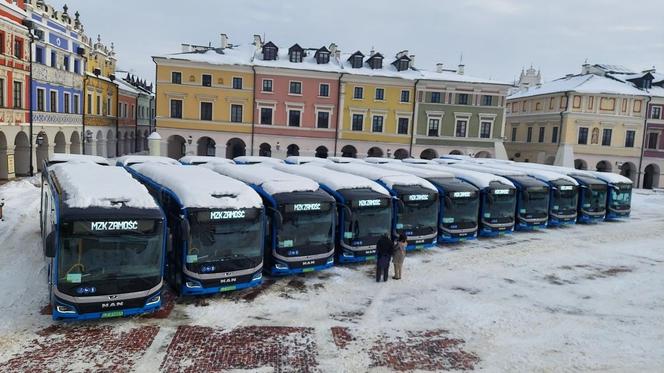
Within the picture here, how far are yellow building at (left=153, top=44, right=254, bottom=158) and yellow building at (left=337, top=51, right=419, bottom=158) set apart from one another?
896 cm

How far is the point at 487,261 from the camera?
61.9 feet

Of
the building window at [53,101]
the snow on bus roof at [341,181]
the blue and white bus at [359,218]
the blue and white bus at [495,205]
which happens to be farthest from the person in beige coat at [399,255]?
the building window at [53,101]

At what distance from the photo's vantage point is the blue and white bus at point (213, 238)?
1282 centimetres

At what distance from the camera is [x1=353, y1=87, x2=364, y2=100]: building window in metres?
48.6

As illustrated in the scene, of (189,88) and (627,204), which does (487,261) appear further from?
(189,88)

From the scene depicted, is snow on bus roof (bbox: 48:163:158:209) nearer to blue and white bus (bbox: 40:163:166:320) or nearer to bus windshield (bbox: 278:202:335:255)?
blue and white bus (bbox: 40:163:166:320)

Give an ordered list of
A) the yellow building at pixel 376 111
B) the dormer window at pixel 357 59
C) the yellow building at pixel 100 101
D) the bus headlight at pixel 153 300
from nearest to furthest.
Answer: the bus headlight at pixel 153 300 < the yellow building at pixel 100 101 < the yellow building at pixel 376 111 < the dormer window at pixel 357 59

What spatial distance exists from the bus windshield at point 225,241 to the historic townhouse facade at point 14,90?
939 inches

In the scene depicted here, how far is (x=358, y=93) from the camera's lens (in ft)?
160

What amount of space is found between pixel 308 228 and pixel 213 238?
10.7ft

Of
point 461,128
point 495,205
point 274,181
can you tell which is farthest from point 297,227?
point 461,128

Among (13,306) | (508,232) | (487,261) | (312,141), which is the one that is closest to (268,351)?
(13,306)

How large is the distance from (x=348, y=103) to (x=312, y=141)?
493 centimetres

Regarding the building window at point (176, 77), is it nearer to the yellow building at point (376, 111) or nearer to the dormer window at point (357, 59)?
the yellow building at point (376, 111)
